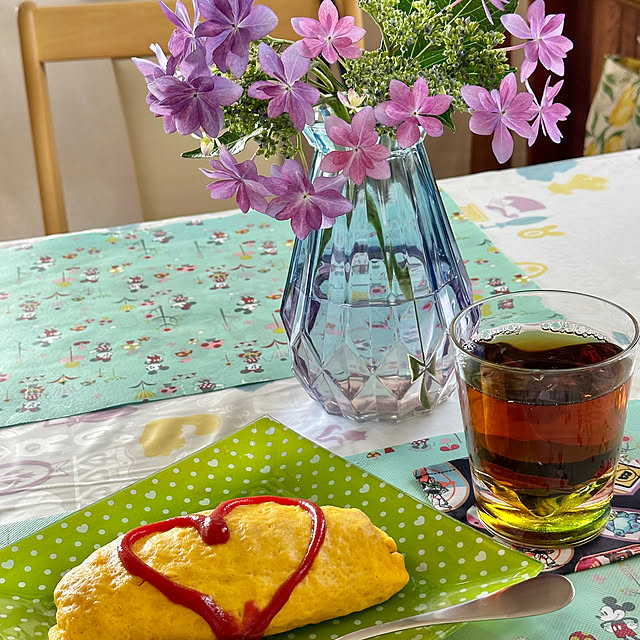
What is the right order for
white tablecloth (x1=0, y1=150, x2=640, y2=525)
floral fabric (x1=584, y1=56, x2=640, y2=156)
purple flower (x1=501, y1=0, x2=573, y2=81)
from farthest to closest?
floral fabric (x1=584, y1=56, x2=640, y2=156), white tablecloth (x1=0, y1=150, x2=640, y2=525), purple flower (x1=501, y1=0, x2=573, y2=81)

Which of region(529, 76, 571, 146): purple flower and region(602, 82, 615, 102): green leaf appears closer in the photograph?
region(529, 76, 571, 146): purple flower

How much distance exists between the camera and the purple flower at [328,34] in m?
0.57

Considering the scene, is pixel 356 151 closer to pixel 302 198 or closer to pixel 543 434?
pixel 302 198

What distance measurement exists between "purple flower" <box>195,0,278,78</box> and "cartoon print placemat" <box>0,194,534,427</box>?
38 cm

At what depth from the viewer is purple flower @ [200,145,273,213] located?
0.57 meters

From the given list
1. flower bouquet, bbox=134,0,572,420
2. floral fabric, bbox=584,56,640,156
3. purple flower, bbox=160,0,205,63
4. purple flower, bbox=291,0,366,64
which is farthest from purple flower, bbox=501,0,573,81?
floral fabric, bbox=584,56,640,156

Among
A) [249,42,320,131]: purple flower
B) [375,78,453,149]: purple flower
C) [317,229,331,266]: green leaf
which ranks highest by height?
[249,42,320,131]: purple flower

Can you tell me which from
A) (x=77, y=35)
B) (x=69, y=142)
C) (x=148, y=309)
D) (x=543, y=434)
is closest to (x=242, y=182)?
(x=543, y=434)

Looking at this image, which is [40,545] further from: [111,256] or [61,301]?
[111,256]

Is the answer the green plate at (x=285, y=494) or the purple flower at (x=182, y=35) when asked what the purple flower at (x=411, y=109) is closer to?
the purple flower at (x=182, y=35)

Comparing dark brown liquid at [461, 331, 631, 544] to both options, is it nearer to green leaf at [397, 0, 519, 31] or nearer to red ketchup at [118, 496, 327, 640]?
red ketchup at [118, 496, 327, 640]

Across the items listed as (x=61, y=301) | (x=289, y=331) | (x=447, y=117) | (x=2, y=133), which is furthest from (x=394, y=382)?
(x=2, y=133)

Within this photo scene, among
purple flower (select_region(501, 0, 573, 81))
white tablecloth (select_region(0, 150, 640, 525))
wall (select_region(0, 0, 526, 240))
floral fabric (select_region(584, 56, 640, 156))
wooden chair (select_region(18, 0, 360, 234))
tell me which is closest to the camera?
purple flower (select_region(501, 0, 573, 81))

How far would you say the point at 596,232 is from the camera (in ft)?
3.57
